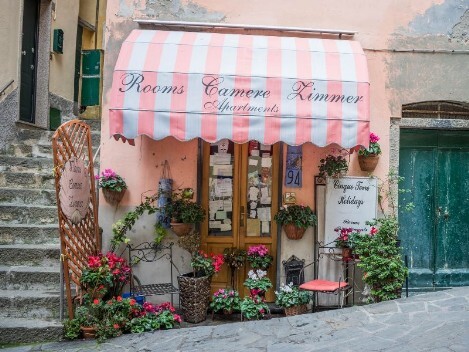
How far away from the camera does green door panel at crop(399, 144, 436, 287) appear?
7.72 metres

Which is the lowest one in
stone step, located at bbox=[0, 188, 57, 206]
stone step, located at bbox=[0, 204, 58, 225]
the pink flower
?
stone step, located at bbox=[0, 204, 58, 225]

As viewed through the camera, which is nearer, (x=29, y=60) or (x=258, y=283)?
(x=258, y=283)

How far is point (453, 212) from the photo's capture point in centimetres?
777

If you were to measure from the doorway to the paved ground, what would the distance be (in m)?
5.65

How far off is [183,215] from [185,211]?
0.07m

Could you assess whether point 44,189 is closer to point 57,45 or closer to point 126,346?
point 126,346

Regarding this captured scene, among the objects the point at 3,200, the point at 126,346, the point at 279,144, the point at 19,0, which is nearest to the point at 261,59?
the point at 279,144

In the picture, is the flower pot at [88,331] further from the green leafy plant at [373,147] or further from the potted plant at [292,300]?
the green leafy plant at [373,147]

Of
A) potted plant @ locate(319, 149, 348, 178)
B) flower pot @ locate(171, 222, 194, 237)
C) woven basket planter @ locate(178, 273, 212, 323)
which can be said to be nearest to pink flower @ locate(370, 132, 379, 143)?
potted plant @ locate(319, 149, 348, 178)

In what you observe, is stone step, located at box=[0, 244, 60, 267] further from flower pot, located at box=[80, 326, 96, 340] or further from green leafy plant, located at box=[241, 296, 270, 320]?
green leafy plant, located at box=[241, 296, 270, 320]

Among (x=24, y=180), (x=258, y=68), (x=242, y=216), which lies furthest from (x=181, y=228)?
(x=24, y=180)

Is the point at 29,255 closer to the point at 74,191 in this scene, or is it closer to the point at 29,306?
the point at 29,306

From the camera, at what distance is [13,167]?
8078mm

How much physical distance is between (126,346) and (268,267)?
2.60m
